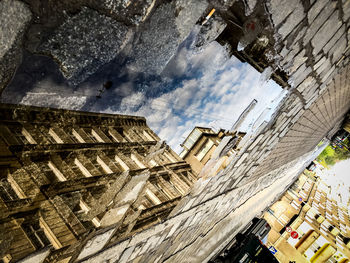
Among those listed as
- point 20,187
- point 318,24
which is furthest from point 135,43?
point 20,187

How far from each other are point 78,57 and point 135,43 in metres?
0.25

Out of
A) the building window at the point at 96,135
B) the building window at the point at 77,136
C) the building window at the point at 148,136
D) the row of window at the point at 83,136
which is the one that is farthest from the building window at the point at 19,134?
the building window at the point at 148,136

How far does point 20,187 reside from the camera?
9.88 metres

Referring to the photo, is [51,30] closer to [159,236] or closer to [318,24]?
[318,24]

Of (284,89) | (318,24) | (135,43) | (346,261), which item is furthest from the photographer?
(346,261)

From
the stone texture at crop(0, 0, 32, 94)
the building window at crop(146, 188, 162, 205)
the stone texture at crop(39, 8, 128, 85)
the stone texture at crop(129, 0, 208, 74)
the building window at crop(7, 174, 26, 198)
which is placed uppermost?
the building window at crop(7, 174, 26, 198)

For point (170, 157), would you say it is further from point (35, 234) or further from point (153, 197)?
point (35, 234)

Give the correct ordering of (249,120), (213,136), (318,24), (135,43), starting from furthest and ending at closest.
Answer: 1. (213,136)
2. (249,120)
3. (318,24)
4. (135,43)

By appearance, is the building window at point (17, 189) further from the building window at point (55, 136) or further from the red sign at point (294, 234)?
the red sign at point (294, 234)

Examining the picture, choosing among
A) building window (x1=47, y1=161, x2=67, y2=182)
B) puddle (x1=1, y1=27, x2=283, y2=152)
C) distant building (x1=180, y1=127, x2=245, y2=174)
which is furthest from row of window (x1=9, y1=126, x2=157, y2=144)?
puddle (x1=1, y1=27, x2=283, y2=152)

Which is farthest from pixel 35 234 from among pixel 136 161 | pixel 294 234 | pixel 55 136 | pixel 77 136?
pixel 294 234

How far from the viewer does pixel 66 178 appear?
12203 mm

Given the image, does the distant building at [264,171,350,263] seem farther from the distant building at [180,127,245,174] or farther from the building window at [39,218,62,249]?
the building window at [39,218,62,249]

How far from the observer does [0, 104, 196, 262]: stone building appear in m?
8.15
